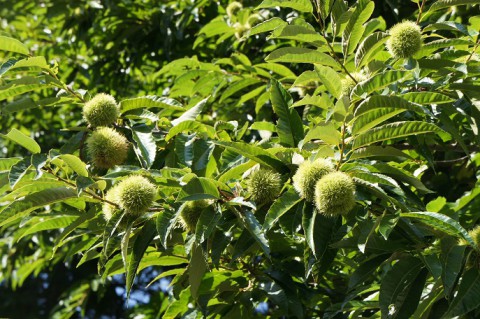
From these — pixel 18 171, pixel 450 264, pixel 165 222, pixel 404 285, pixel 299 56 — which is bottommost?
pixel 404 285

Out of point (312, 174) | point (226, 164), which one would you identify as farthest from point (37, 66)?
point (312, 174)

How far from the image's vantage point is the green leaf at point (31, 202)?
5.39ft

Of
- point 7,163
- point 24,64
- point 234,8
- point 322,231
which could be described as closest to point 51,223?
point 7,163

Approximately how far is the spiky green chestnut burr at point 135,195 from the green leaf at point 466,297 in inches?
28.0

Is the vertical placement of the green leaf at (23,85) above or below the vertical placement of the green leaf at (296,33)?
below

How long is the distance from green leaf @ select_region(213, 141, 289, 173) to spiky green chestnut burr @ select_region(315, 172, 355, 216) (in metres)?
0.16

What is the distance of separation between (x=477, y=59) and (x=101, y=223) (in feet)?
3.75

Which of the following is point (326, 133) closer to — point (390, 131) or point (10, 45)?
point (390, 131)

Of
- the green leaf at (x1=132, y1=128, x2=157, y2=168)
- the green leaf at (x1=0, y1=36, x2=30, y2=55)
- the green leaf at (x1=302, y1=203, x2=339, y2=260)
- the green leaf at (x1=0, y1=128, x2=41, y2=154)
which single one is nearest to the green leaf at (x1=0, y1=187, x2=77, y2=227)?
the green leaf at (x1=0, y1=128, x2=41, y2=154)

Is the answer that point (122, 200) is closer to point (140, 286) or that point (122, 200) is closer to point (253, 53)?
point (253, 53)

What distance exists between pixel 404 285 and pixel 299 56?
65cm

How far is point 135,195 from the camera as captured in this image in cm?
161

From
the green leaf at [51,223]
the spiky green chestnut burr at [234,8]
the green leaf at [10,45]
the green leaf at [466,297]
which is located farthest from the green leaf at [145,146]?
the spiky green chestnut burr at [234,8]

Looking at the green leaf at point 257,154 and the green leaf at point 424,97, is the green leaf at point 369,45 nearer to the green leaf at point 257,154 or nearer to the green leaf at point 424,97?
the green leaf at point 424,97
